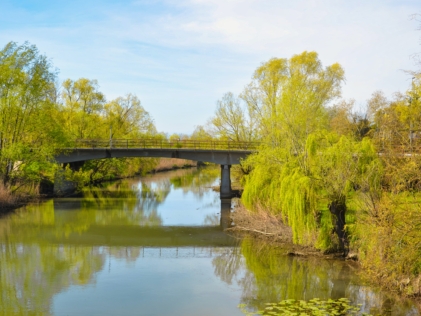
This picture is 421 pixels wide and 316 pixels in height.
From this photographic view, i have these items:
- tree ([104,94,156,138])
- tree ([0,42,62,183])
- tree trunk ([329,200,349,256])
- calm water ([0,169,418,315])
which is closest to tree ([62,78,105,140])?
tree ([104,94,156,138])

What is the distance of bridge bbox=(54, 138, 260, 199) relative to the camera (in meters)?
43.3

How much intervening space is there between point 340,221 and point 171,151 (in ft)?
90.4

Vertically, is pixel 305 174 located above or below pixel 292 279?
above

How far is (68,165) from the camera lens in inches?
1770

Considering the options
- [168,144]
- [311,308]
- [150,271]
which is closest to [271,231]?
[150,271]

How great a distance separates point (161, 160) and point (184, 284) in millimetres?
62706

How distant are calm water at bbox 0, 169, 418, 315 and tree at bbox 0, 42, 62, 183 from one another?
253 inches

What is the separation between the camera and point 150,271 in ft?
58.3

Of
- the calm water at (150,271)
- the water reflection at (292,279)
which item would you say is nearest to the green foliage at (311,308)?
the water reflection at (292,279)

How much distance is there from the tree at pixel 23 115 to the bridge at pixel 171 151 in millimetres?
4735

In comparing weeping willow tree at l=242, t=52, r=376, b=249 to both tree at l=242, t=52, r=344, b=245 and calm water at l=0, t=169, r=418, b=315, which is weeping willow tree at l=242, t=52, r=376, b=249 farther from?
calm water at l=0, t=169, r=418, b=315

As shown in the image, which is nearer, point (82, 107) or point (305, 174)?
point (305, 174)

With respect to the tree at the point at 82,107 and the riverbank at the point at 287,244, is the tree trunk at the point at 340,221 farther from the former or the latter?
the tree at the point at 82,107

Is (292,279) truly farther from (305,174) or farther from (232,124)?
(232,124)
